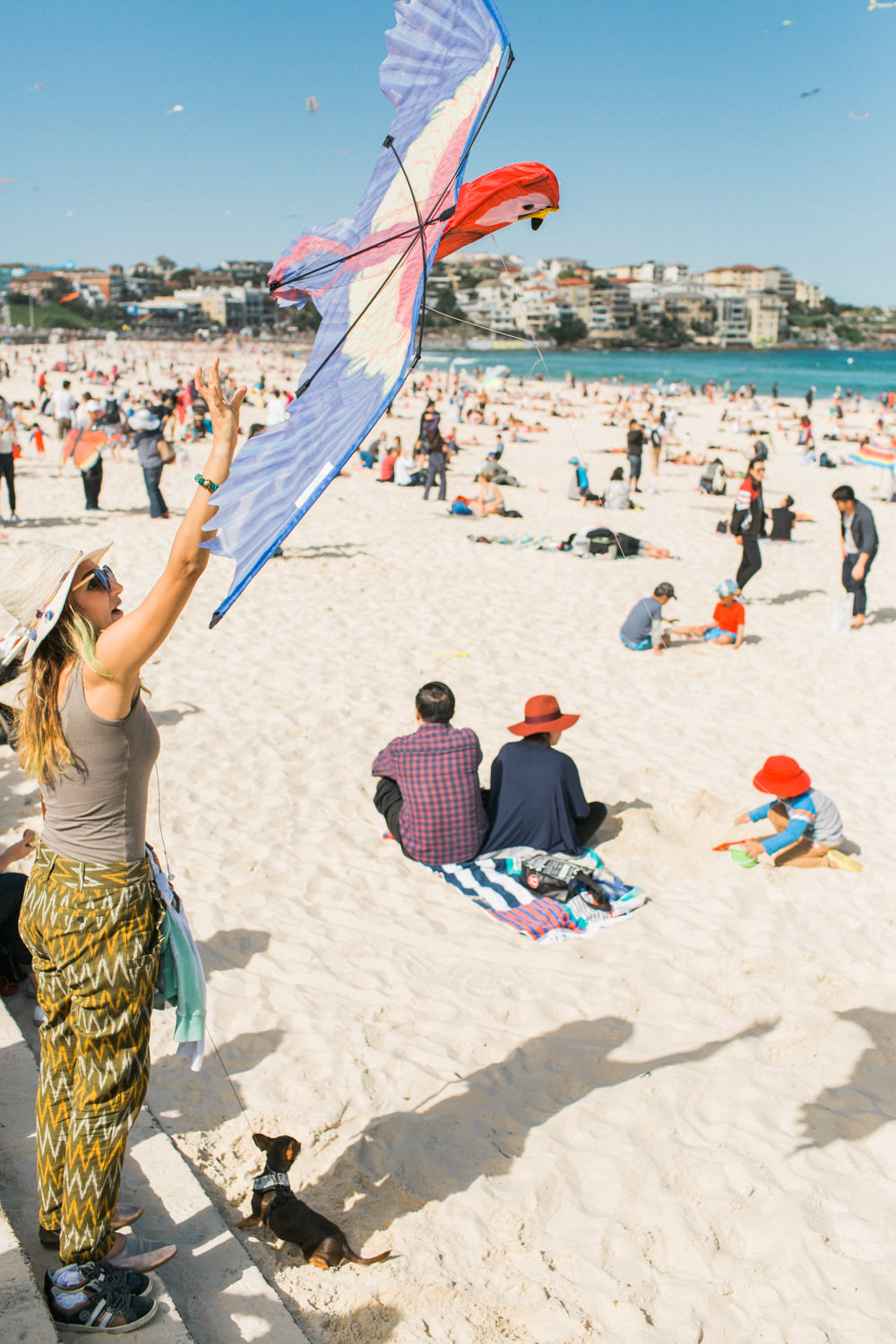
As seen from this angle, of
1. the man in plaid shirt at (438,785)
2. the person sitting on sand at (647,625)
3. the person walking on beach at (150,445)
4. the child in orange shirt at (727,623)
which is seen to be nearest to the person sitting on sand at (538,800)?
the man in plaid shirt at (438,785)

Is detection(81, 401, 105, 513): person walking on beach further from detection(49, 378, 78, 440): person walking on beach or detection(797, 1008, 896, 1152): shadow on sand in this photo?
detection(797, 1008, 896, 1152): shadow on sand

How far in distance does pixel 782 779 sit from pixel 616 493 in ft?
39.2

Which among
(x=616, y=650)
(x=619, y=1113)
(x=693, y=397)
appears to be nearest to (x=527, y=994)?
(x=619, y=1113)

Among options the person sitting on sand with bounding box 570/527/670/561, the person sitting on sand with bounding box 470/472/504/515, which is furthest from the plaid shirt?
the person sitting on sand with bounding box 470/472/504/515

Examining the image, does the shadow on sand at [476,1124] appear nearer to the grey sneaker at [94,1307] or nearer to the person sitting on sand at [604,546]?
the grey sneaker at [94,1307]

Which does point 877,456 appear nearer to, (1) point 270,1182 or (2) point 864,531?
(2) point 864,531

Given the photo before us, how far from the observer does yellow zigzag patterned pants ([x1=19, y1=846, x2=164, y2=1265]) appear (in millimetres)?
2055

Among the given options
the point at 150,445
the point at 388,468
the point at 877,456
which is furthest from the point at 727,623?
the point at 388,468

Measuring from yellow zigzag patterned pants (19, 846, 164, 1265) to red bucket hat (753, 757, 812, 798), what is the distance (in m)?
3.81

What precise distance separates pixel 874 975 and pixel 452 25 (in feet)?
13.2

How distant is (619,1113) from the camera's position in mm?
3355

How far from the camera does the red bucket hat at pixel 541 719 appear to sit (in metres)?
5.14

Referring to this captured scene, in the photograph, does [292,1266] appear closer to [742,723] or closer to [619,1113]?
[619,1113]

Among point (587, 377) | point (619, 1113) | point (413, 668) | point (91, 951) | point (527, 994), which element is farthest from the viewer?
point (587, 377)
